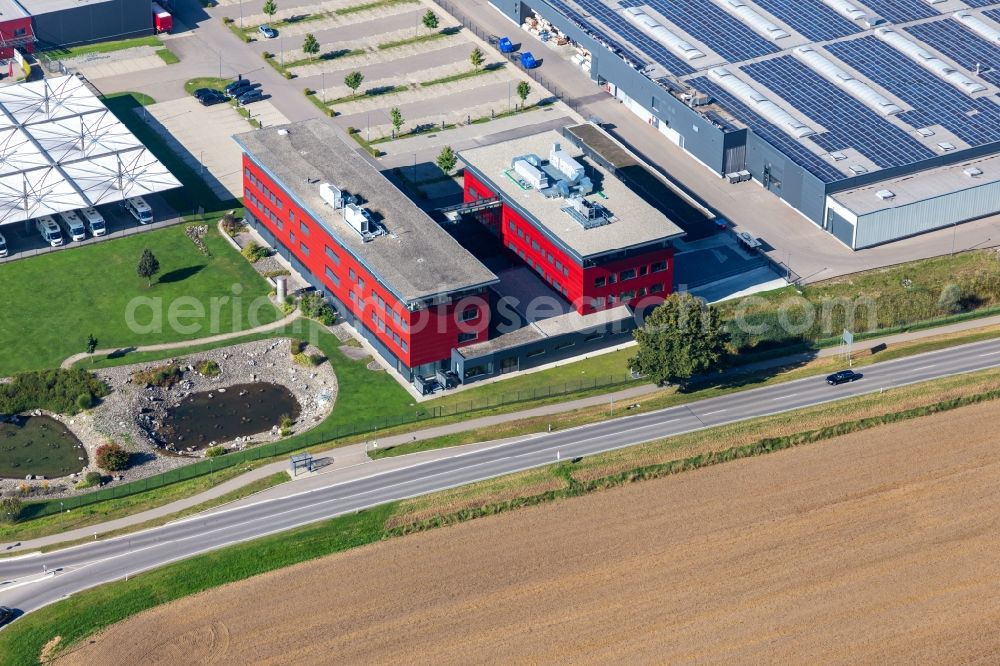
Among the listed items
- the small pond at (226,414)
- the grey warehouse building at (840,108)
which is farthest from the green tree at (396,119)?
the small pond at (226,414)

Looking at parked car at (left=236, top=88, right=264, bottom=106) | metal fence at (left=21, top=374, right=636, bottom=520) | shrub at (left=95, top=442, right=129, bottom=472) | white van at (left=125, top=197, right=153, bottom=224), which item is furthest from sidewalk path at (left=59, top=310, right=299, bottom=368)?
parked car at (left=236, top=88, right=264, bottom=106)

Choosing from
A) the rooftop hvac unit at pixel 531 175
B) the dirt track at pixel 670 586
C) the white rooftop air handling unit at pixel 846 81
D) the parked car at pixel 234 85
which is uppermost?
the rooftop hvac unit at pixel 531 175

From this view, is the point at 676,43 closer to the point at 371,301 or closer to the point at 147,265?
the point at 371,301

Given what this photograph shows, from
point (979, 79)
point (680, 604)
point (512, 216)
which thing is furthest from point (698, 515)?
point (979, 79)

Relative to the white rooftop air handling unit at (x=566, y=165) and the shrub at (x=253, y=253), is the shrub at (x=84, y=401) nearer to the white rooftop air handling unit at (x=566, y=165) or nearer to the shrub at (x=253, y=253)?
the shrub at (x=253, y=253)

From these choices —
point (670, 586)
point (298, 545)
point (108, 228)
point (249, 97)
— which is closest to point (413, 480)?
point (298, 545)

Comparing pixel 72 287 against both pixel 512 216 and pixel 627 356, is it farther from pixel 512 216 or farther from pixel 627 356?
pixel 627 356

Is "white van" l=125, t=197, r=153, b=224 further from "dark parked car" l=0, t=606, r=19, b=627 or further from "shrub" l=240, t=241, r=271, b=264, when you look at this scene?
"dark parked car" l=0, t=606, r=19, b=627
